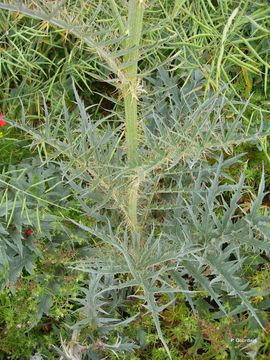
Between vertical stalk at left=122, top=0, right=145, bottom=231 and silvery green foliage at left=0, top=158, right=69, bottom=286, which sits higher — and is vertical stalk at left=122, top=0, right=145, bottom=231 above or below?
above

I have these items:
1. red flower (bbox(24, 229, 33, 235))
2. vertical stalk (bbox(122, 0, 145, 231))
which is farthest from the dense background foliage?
vertical stalk (bbox(122, 0, 145, 231))

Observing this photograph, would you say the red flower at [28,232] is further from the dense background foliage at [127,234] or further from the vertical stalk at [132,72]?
the vertical stalk at [132,72]

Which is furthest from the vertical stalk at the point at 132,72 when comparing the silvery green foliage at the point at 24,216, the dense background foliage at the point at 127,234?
the silvery green foliage at the point at 24,216

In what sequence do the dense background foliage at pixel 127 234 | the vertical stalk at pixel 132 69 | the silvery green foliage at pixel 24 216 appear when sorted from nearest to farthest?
the vertical stalk at pixel 132 69 → the dense background foliage at pixel 127 234 → the silvery green foliage at pixel 24 216

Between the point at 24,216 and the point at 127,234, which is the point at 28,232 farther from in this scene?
the point at 127,234

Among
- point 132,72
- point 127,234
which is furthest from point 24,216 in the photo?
point 132,72

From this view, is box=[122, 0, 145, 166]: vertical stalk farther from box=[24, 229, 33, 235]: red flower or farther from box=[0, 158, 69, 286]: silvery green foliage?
box=[24, 229, 33, 235]: red flower

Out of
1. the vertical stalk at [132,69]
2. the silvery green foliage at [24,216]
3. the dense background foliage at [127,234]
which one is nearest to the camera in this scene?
the vertical stalk at [132,69]

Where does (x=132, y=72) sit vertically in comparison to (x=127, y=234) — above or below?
above

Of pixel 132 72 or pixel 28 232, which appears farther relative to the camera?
pixel 28 232

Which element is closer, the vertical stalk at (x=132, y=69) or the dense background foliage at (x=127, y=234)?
the vertical stalk at (x=132, y=69)

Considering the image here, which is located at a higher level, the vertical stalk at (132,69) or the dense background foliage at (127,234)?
the vertical stalk at (132,69)

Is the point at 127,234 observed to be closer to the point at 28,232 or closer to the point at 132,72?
the point at 28,232

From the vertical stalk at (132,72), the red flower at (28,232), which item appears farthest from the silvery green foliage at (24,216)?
the vertical stalk at (132,72)
